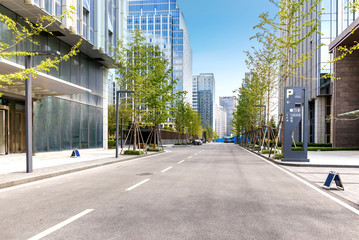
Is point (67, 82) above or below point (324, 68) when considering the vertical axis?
below

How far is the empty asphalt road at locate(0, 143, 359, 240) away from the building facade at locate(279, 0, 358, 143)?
3479 centimetres

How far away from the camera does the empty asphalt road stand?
423 cm

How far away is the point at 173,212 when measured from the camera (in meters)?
5.36

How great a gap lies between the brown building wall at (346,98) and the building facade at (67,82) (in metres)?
26.8

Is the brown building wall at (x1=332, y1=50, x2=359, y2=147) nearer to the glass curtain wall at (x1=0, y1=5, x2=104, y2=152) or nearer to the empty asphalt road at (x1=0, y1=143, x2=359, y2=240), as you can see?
the glass curtain wall at (x1=0, y1=5, x2=104, y2=152)

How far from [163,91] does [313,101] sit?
28.4m

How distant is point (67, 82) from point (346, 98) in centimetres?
3120

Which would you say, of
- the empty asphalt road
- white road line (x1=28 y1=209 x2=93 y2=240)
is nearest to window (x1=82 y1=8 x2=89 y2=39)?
the empty asphalt road

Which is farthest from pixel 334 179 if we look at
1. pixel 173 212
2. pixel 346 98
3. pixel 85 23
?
pixel 346 98

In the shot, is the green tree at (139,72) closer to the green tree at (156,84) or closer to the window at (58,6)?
the green tree at (156,84)

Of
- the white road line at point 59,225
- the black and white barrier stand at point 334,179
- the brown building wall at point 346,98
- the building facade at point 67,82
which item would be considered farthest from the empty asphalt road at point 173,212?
the brown building wall at point 346,98

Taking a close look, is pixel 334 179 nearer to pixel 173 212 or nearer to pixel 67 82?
pixel 173 212

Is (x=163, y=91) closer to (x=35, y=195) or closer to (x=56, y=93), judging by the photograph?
(x=56, y=93)

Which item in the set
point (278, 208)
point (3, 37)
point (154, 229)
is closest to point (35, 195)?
point (154, 229)
